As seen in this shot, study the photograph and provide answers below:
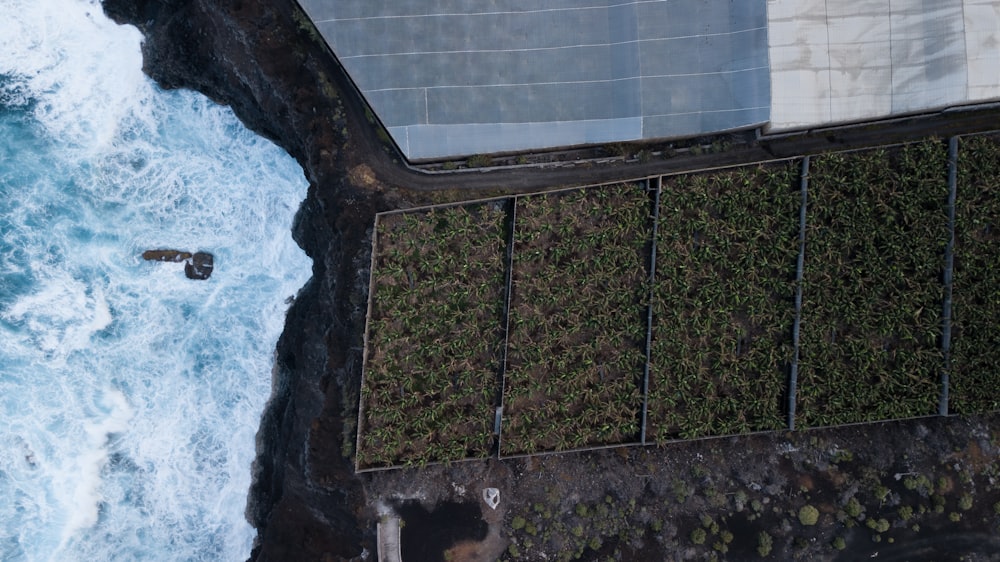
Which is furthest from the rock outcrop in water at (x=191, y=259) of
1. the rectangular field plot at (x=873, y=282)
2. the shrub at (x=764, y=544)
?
the shrub at (x=764, y=544)

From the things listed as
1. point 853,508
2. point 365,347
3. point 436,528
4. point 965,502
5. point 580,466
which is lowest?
point 436,528

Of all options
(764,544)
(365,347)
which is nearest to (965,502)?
(764,544)

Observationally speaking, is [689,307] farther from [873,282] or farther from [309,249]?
[309,249]

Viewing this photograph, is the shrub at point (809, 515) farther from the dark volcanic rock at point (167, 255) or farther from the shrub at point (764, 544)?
the dark volcanic rock at point (167, 255)

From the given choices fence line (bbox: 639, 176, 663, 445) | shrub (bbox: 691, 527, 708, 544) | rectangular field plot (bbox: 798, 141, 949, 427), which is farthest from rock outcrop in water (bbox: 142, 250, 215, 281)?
rectangular field plot (bbox: 798, 141, 949, 427)

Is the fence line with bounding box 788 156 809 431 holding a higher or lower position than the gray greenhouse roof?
lower

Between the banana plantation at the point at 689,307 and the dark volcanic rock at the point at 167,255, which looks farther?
the dark volcanic rock at the point at 167,255

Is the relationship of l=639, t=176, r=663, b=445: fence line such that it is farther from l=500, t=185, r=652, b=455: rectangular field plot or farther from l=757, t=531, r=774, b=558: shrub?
l=757, t=531, r=774, b=558: shrub
